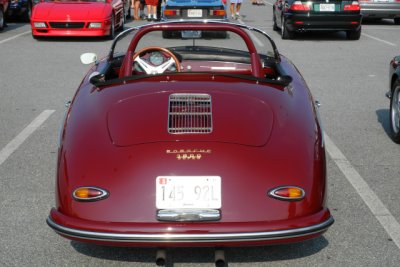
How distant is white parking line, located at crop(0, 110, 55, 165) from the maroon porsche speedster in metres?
2.15

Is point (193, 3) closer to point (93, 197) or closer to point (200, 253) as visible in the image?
point (200, 253)

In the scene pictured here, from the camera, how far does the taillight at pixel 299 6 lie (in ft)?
52.7

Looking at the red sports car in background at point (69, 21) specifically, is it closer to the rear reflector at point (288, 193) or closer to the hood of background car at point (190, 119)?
the hood of background car at point (190, 119)

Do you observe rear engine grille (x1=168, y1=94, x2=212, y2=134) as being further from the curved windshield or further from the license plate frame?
the license plate frame

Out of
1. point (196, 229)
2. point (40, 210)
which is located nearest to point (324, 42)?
point (40, 210)

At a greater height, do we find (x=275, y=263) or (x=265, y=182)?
(x=265, y=182)

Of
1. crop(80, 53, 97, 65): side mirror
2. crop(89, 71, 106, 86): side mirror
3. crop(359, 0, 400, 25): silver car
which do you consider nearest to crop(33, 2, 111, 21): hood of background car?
crop(359, 0, 400, 25): silver car

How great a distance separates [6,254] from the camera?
4223 millimetres

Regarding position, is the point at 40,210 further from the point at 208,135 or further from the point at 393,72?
the point at 393,72

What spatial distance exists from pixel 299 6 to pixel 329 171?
10690 mm

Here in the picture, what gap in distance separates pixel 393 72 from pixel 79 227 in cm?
447

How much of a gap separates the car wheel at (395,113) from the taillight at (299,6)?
9168 mm

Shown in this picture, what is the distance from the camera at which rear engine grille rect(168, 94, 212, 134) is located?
13.4 feet

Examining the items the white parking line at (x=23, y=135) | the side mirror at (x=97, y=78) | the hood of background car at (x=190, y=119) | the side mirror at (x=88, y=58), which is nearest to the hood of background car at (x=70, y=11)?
the white parking line at (x=23, y=135)
